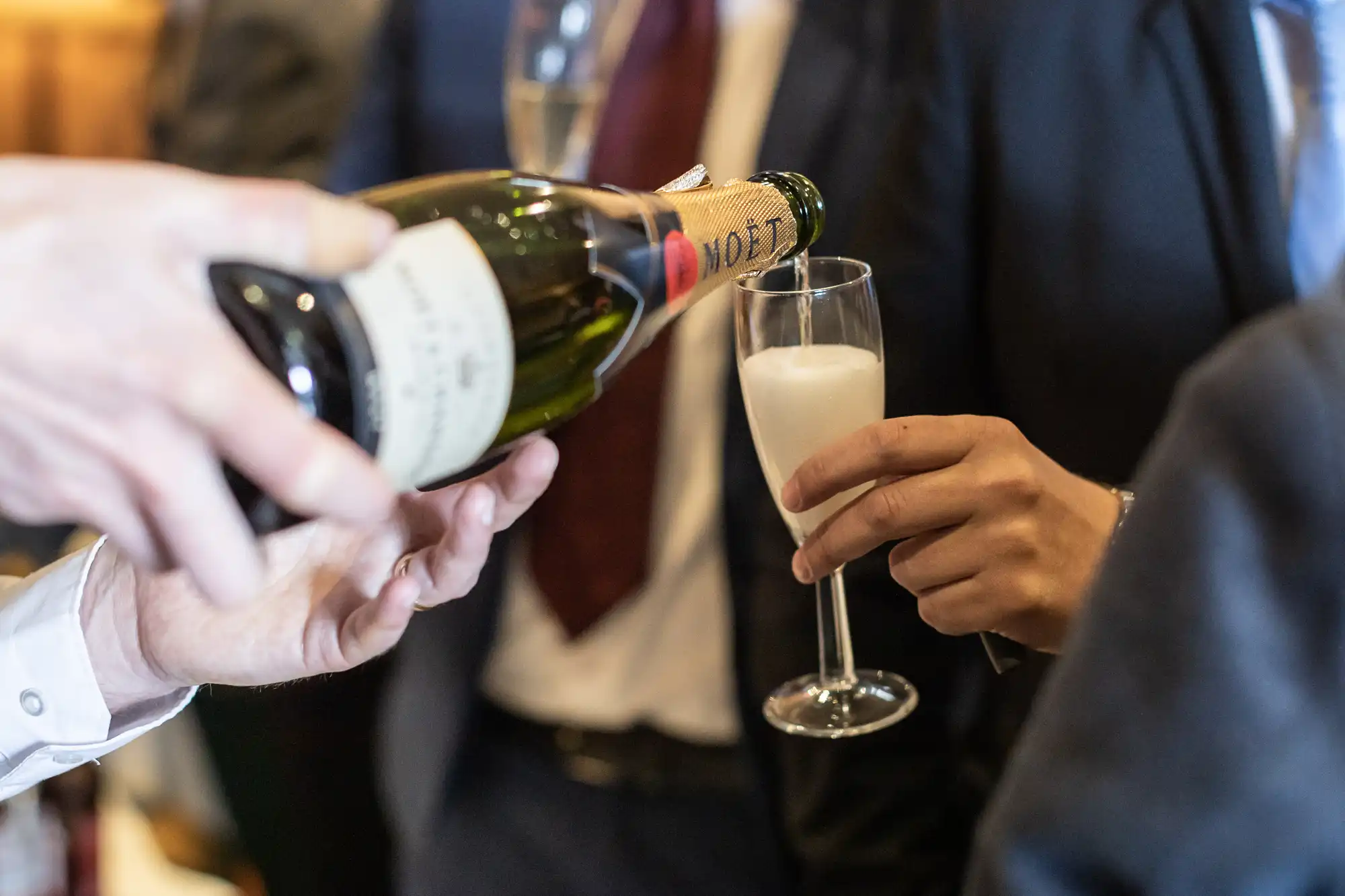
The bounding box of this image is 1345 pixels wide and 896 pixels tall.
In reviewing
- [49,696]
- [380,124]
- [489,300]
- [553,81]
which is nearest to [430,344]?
[489,300]

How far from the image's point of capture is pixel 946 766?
0.99m

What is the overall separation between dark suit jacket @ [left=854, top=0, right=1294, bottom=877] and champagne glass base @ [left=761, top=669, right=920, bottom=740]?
13cm

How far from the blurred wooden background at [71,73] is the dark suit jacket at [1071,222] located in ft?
4.88

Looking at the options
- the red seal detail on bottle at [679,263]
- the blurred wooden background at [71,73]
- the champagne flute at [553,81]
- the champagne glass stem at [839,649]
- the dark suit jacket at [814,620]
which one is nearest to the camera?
the red seal detail on bottle at [679,263]

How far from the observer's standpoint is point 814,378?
0.68 metres

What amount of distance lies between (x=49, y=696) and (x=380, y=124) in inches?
33.7

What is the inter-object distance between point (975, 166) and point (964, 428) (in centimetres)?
39

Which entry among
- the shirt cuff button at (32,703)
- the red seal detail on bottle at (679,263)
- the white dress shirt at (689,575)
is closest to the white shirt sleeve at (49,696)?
the shirt cuff button at (32,703)

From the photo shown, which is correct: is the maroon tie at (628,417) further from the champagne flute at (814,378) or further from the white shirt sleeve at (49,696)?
the white shirt sleeve at (49,696)

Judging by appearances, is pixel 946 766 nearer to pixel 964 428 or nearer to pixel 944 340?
pixel 944 340

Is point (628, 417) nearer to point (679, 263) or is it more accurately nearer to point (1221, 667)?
point (679, 263)

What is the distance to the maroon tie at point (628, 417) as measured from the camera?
1.19 m

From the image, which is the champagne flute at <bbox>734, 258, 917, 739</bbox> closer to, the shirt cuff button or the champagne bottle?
the champagne bottle

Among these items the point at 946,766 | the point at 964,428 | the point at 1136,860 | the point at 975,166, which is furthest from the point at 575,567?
the point at 1136,860
